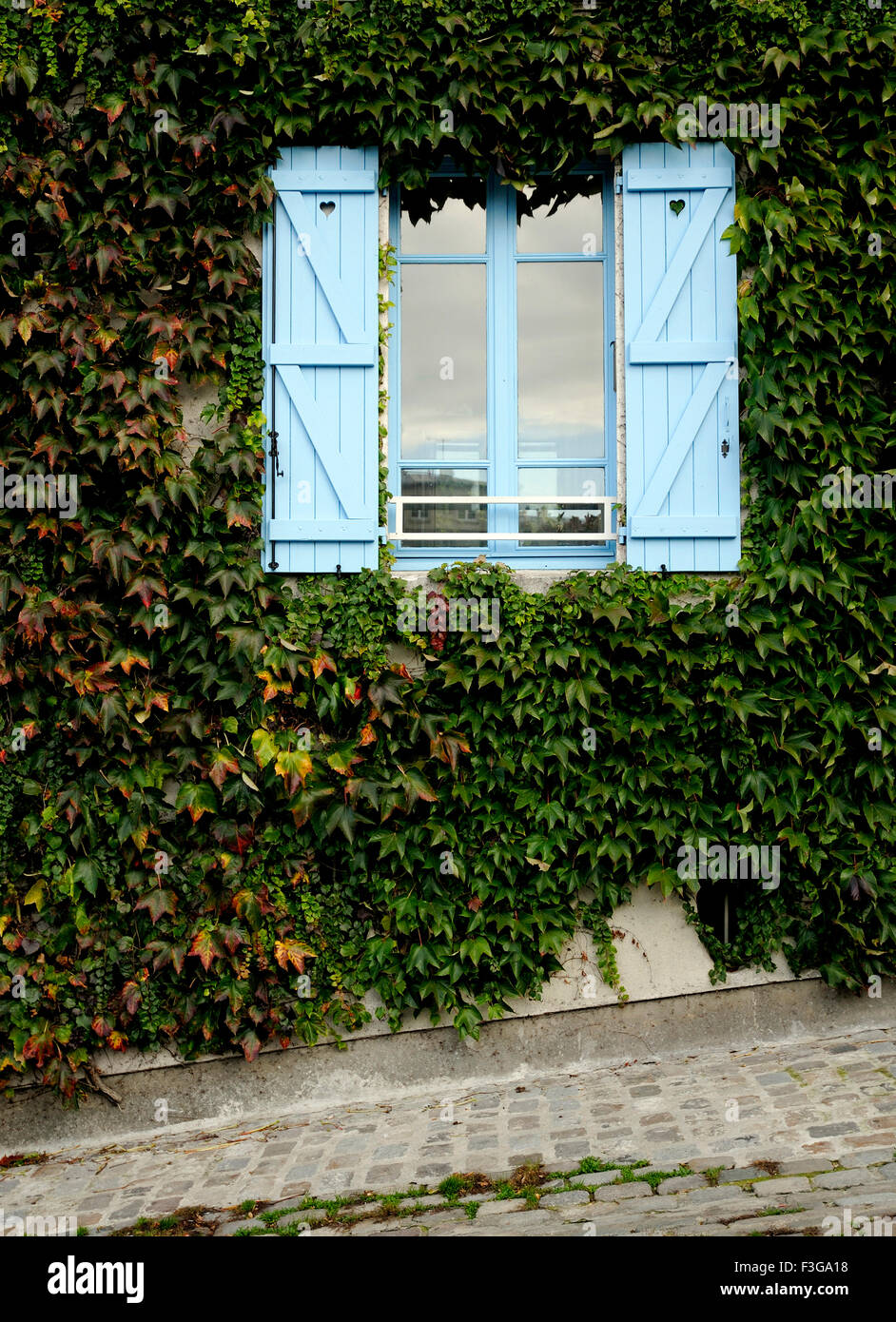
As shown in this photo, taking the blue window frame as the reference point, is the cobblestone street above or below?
below

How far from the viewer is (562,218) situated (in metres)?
4.90

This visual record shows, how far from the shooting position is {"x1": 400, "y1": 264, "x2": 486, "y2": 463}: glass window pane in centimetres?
490

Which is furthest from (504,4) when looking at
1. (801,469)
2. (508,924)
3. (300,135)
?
(508,924)

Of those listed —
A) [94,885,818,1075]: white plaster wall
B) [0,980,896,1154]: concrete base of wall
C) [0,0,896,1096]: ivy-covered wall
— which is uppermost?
[0,0,896,1096]: ivy-covered wall

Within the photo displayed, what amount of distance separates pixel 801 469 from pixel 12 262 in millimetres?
3713

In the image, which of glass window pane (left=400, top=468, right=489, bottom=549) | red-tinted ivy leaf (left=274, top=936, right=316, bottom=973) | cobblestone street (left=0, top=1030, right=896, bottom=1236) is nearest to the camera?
cobblestone street (left=0, top=1030, right=896, bottom=1236)

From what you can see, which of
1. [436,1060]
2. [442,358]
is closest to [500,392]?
[442,358]

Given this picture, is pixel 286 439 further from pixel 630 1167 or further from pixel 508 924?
pixel 630 1167

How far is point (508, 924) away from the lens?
14.6 feet

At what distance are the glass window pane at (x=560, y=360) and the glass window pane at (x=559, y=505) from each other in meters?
0.09

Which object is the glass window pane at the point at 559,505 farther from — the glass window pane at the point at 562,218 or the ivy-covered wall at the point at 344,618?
the glass window pane at the point at 562,218

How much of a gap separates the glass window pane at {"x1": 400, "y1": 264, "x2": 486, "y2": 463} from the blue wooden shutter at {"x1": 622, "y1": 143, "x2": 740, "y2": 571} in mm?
756

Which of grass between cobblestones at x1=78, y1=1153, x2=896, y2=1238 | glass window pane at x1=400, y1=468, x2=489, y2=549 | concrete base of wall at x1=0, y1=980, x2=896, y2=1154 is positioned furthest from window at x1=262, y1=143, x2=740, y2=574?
grass between cobblestones at x1=78, y1=1153, x2=896, y2=1238

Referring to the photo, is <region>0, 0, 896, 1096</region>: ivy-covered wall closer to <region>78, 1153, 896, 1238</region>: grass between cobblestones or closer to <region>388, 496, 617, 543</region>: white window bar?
<region>388, 496, 617, 543</region>: white window bar
